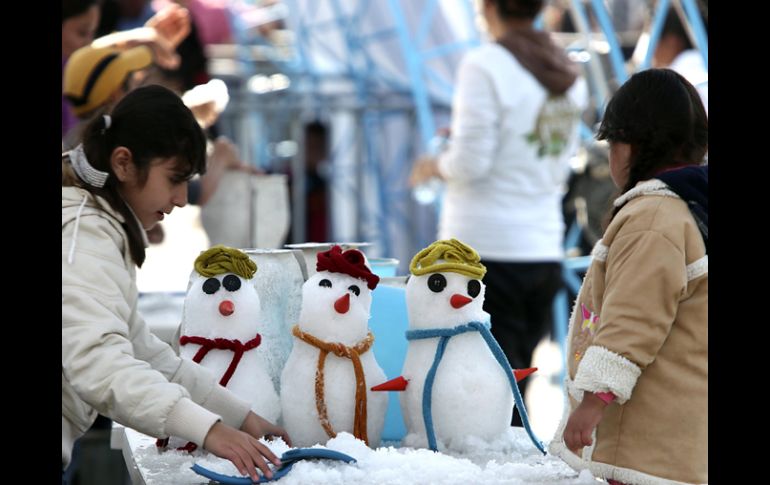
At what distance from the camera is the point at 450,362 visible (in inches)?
52.6

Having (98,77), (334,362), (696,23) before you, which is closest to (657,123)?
(334,362)

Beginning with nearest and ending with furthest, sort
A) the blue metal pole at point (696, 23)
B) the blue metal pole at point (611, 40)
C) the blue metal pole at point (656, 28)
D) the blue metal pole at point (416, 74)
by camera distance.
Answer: the blue metal pole at point (696, 23) → the blue metal pole at point (656, 28) → the blue metal pole at point (611, 40) → the blue metal pole at point (416, 74)

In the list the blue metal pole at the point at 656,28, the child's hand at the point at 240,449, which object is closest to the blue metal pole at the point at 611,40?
the blue metal pole at the point at 656,28

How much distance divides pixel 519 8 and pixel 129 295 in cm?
153

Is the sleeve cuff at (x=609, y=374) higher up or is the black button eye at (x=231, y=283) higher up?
the black button eye at (x=231, y=283)

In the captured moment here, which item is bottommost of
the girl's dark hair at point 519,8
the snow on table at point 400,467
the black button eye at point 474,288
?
the snow on table at point 400,467

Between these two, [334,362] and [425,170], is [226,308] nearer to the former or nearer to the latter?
[334,362]

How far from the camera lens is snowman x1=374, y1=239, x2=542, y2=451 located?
133 cm

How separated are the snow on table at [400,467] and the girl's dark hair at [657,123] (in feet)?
1.23

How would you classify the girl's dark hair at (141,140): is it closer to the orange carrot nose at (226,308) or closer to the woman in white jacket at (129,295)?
the woman in white jacket at (129,295)

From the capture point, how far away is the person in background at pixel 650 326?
3.82ft

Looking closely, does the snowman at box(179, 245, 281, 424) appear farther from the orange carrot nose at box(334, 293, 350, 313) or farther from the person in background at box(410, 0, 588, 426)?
the person in background at box(410, 0, 588, 426)
